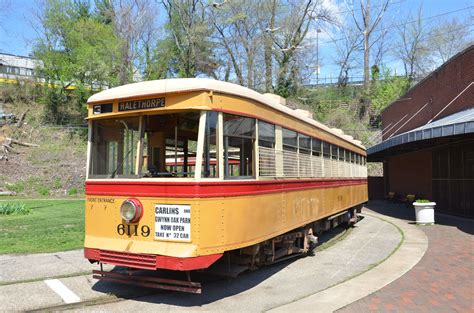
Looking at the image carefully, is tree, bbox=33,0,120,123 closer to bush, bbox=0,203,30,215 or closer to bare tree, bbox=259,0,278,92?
bare tree, bbox=259,0,278,92

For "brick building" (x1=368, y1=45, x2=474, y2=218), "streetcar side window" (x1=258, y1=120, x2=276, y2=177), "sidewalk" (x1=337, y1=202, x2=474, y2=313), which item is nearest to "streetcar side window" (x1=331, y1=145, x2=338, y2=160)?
"sidewalk" (x1=337, y1=202, x2=474, y2=313)

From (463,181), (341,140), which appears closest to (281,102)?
(341,140)

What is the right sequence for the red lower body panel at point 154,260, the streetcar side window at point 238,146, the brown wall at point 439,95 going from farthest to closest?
the brown wall at point 439,95 < the streetcar side window at point 238,146 < the red lower body panel at point 154,260

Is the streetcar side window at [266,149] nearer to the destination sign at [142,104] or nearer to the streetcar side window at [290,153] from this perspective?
the streetcar side window at [290,153]

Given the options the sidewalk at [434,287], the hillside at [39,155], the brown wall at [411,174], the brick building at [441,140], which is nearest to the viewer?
the sidewalk at [434,287]

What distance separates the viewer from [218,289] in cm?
708

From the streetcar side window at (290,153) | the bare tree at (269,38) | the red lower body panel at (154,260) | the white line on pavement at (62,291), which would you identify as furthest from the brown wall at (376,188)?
the red lower body panel at (154,260)

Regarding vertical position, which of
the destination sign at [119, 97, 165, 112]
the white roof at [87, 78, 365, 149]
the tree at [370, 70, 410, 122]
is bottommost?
the destination sign at [119, 97, 165, 112]

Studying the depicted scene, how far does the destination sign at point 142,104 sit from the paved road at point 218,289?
274cm

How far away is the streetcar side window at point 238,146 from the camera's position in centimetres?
636

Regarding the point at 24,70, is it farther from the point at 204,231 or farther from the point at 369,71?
the point at 204,231

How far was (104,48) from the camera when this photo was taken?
40219 mm

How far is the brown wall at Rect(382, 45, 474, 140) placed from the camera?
693 inches

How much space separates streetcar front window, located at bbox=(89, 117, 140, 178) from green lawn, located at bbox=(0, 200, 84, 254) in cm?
396
